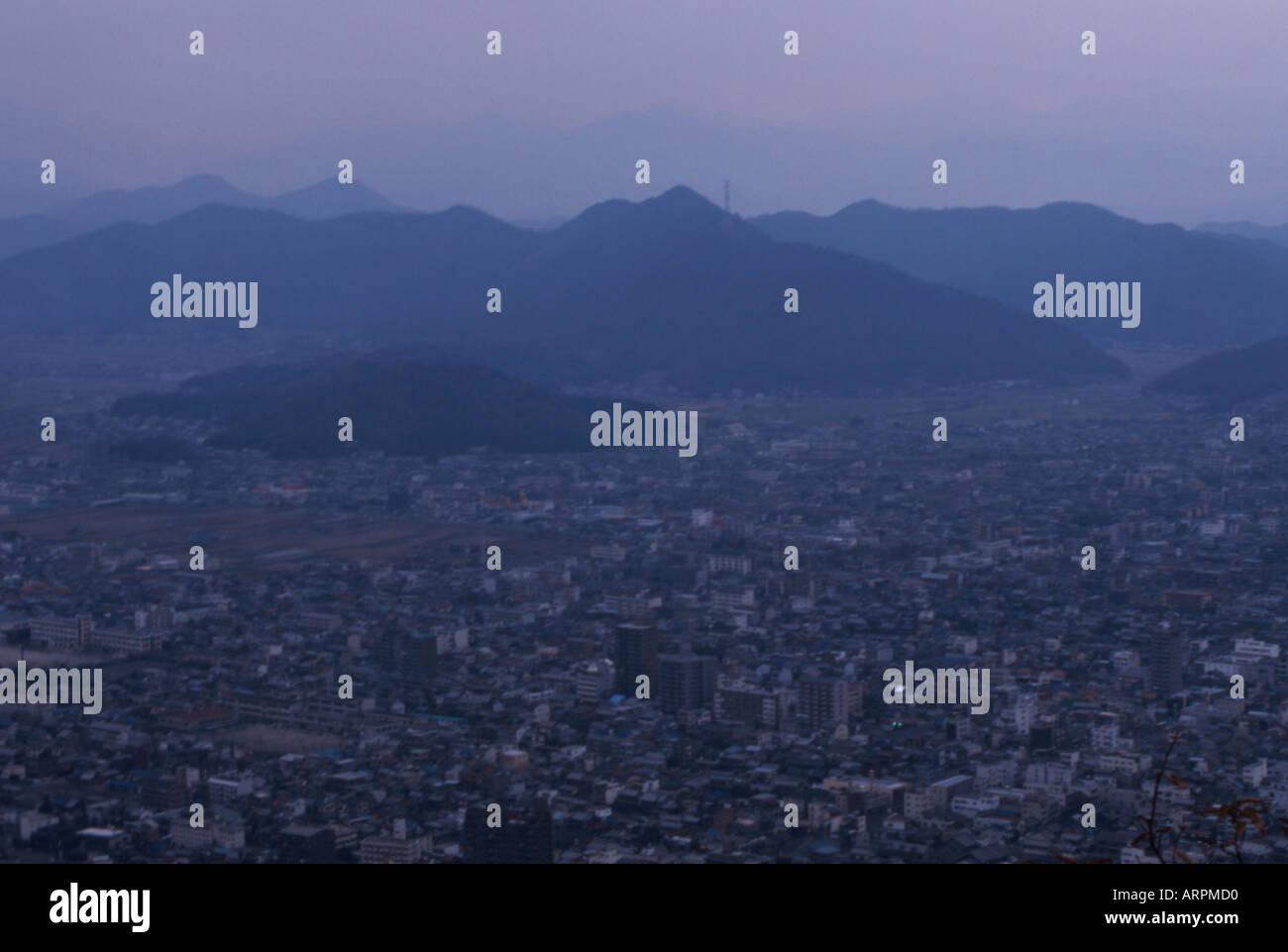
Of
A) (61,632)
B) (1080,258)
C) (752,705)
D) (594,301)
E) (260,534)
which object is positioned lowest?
(752,705)

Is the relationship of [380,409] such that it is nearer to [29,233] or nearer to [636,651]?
[29,233]

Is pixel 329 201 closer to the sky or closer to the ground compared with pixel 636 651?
closer to the sky

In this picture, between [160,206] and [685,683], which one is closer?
[685,683]

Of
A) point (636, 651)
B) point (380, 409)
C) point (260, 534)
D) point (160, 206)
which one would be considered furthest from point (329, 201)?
point (636, 651)

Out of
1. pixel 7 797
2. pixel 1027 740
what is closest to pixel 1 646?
pixel 7 797

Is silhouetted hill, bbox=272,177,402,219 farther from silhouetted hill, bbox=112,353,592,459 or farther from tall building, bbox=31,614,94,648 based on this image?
tall building, bbox=31,614,94,648

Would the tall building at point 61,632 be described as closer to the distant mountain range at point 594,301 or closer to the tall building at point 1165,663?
the tall building at point 1165,663
